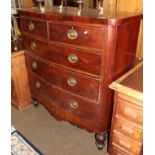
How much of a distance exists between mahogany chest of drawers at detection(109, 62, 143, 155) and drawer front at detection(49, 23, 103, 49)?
0.97 feet

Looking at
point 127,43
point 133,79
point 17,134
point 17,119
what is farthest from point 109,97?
point 17,119

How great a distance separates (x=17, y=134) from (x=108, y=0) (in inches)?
56.7

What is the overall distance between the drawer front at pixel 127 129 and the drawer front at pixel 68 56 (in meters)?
0.36

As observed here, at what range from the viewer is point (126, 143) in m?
1.25

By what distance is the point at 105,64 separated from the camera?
1.16 m

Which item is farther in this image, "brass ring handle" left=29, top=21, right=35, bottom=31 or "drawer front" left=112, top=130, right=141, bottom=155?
"brass ring handle" left=29, top=21, right=35, bottom=31

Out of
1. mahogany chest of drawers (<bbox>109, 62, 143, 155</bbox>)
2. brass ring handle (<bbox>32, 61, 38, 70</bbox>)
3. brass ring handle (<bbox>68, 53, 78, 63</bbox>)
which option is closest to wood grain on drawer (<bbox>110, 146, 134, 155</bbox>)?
mahogany chest of drawers (<bbox>109, 62, 143, 155</bbox>)

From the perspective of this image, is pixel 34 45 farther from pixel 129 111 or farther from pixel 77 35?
pixel 129 111

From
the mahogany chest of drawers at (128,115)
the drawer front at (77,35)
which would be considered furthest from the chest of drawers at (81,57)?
the mahogany chest of drawers at (128,115)

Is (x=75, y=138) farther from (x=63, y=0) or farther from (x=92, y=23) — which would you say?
(x=63, y=0)

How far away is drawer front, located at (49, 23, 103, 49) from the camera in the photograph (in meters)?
1.11

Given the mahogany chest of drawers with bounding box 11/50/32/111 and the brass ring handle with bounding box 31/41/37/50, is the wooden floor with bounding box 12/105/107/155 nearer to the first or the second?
the mahogany chest of drawers with bounding box 11/50/32/111

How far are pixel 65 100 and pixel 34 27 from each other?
0.66 metres
